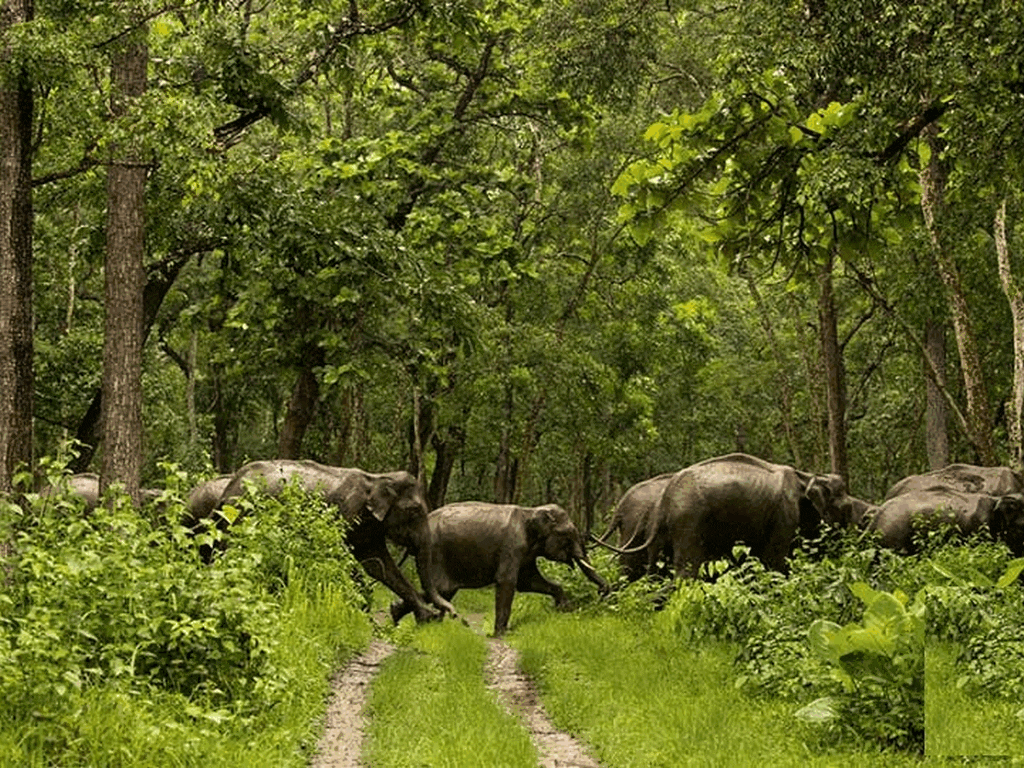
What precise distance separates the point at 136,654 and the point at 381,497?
9.13m

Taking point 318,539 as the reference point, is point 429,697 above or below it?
below

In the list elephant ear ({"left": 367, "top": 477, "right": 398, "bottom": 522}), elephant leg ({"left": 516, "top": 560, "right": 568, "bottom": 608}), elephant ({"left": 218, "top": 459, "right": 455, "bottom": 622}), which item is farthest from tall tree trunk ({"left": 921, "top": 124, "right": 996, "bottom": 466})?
elephant ear ({"left": 367, "top": 477, "right": 398, "bottom": 522})

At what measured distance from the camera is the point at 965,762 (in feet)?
14.3

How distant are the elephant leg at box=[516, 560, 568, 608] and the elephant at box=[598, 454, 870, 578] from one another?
3070 mm

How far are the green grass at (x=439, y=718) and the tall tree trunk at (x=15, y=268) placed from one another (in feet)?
13.9

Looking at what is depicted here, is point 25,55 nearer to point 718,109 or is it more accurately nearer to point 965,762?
point 718,109

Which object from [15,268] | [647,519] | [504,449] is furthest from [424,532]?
[504,449]

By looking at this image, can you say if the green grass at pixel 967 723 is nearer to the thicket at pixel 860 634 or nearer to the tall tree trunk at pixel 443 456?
the thicket at pixel 860 634

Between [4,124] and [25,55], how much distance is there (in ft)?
4.29

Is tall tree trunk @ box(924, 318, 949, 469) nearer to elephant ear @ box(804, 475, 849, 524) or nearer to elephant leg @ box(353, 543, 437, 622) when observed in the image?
elephant ear @ box(804, 475, 849, 524)

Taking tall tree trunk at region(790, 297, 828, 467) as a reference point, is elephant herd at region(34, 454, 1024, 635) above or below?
below

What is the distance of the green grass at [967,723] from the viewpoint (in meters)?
4.82

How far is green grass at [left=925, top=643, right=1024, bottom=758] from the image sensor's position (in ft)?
15.8

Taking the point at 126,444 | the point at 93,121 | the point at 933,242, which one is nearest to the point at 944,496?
the point at 933,242
